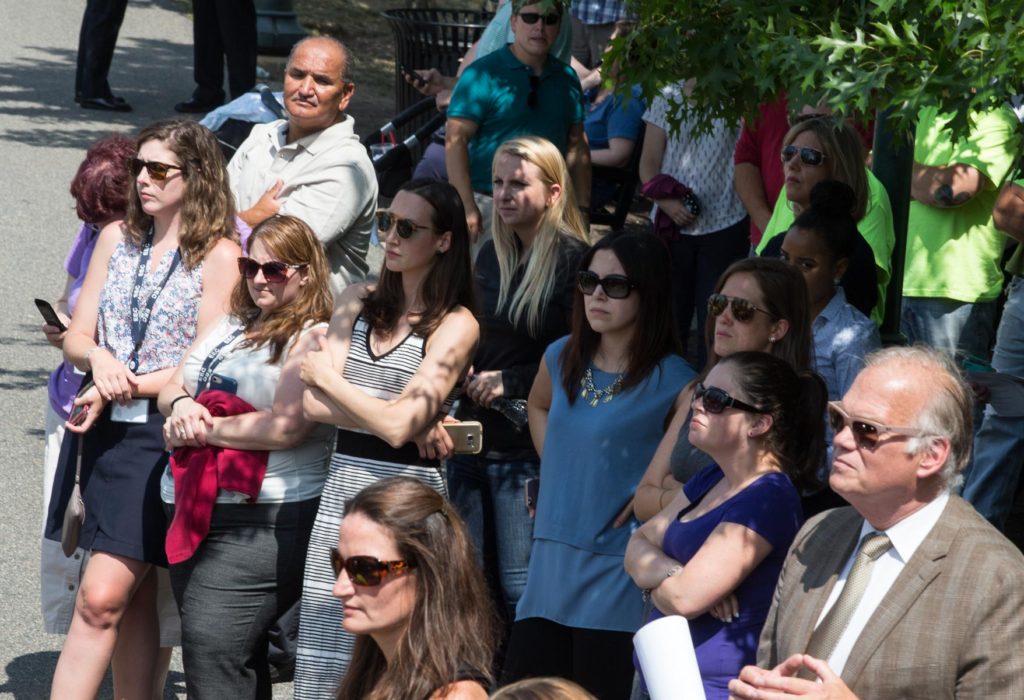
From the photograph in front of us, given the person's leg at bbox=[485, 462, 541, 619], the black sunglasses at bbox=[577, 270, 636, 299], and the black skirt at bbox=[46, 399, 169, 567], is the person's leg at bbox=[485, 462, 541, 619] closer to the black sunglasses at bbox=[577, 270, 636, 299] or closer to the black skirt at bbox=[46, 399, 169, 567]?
the black sunglasses at bbox=[577, 270, 636, 299]

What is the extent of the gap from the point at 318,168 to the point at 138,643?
6.32ft

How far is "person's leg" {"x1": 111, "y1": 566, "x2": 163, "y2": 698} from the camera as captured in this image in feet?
16.2

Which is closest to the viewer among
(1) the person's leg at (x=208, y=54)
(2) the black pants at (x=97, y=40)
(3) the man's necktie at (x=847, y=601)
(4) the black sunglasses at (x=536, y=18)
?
(3) the man's necktie at (x=847, y=601)

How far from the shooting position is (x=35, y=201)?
11.1 metres

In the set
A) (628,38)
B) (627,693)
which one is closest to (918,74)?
(628,38)

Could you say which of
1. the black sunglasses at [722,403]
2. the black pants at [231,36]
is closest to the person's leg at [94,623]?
the black sunglasses at [722,403]

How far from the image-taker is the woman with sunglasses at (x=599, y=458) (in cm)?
417

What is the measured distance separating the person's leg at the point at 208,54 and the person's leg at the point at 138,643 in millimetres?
8142

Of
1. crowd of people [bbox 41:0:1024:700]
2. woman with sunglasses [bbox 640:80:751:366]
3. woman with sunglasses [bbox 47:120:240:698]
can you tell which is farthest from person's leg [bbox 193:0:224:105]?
woman with sunglasses [bbox 47:120:240:698]

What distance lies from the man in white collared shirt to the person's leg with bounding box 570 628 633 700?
1.99 metres

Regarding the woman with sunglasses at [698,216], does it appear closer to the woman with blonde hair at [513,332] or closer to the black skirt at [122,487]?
the woman with blonde hair at [513,332]

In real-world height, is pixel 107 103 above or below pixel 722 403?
above

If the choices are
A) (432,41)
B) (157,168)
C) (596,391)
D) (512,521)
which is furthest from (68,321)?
(432,41)

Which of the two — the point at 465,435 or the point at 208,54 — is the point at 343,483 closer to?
the point at 465,435
